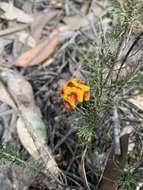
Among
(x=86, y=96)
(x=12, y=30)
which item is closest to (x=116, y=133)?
(x=86, y=96)

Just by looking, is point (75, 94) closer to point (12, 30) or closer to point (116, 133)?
point (116, 133)

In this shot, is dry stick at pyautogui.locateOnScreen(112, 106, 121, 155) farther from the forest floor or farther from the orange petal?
the orange petal

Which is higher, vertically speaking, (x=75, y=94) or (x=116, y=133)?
(x=75, y=94)

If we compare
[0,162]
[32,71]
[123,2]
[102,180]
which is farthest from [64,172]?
[123,2]

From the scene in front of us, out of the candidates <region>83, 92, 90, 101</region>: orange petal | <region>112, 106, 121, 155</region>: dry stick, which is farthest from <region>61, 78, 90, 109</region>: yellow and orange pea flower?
<region>112, 106, 121, 155</region>: dry stick

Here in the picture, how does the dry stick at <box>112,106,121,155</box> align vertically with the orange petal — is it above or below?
below

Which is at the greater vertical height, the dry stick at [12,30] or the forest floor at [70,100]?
the dry stick at [12,30]

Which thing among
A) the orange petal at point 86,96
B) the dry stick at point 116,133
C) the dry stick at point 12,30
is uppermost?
the dry stick at point 12,30

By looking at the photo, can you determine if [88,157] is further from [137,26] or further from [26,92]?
[137,26]

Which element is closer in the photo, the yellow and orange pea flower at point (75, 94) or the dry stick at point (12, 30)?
the yellow and orange pea flower at point (75, 94)

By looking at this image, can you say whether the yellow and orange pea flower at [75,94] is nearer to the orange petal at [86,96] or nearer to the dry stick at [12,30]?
the orange petal at [86,96]

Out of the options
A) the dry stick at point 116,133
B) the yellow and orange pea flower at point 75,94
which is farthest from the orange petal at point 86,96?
the dry stick at point 116,133
